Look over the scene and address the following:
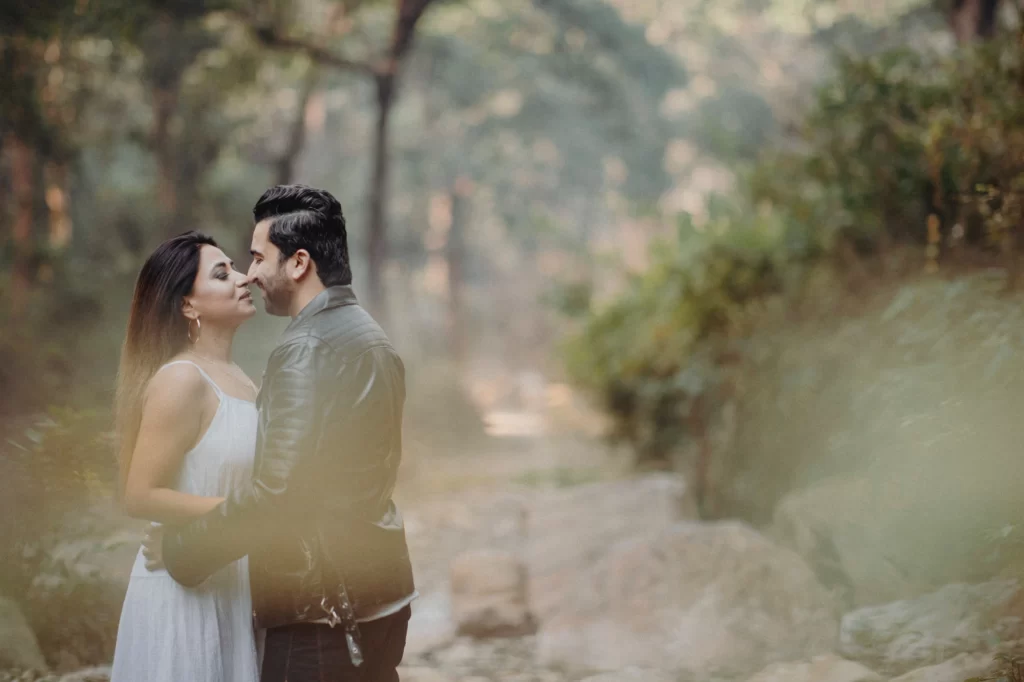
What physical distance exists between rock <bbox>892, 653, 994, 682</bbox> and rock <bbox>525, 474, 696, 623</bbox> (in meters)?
2.31

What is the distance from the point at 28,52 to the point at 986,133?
31.3 ft

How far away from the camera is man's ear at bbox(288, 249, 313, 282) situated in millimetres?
2361

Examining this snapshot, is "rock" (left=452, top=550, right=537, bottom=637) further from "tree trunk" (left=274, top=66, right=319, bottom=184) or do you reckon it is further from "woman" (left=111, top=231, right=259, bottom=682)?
"tree trunk" (left=274, top=66, right=319, bottom=184)

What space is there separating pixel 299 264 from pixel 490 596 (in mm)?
3982

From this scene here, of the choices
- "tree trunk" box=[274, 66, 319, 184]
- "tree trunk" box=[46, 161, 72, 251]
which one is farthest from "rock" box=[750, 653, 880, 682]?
"tree trunk" box=[274, 66, 319, 184]

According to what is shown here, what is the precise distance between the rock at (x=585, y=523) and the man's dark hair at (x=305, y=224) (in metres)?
3.93

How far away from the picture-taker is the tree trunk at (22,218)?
41.1 ft

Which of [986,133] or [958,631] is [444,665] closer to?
[958,631]

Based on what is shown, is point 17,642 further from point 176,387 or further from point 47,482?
point 176,387

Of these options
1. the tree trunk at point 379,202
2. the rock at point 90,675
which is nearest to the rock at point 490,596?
the rock at point 90,675

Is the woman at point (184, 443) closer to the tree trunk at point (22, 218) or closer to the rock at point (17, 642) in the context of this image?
the rock at point (17, 642)

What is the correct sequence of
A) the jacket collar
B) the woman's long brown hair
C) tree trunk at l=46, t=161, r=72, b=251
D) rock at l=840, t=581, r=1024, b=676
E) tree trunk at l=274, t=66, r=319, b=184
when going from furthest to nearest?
1. tree trunk at l=274, t=66, r=319, b=184
2. tree trunk at l=46, t=161, r=72, b=251
3. rock at l=840, t=581, r=1024, b=676
4. the woman's long brown hair
5. the jacket collar

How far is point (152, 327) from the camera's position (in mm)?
2457

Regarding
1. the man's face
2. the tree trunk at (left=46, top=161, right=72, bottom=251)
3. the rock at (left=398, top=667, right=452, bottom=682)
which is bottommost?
the rock at (left=398, top=667, right=452, bottom=682)
